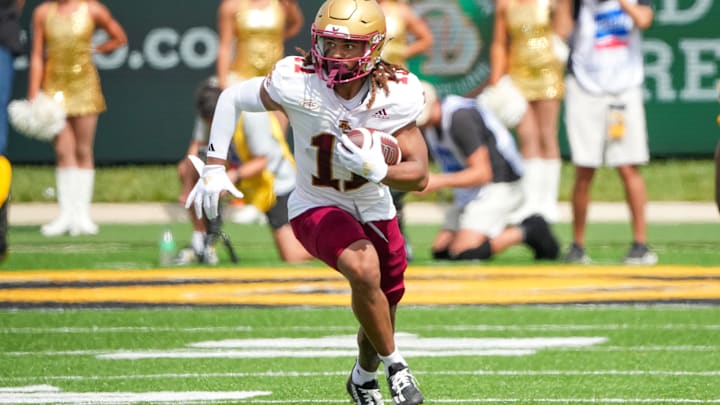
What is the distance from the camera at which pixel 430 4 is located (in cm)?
1480

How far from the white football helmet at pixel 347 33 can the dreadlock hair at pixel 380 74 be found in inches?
1.7

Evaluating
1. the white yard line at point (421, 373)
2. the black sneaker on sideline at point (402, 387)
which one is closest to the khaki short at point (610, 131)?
the white yard line at point (421, 373)

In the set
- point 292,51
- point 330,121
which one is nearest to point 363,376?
point 330,121

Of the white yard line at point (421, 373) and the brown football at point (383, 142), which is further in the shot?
the white yard line at point (421, 373)

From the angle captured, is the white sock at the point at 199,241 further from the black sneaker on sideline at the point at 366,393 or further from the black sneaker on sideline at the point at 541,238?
the black sneaker on sideline at the point at 366,393

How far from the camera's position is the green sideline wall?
47.7 ft

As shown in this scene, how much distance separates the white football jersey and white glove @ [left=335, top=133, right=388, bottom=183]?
264mm

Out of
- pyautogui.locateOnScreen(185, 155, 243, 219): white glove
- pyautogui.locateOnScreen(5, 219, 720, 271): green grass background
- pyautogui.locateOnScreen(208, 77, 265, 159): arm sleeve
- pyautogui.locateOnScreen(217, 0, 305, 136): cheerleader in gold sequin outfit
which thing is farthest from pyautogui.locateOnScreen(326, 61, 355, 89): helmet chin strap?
pyautogui.locateOnScreen(217, 0, 305, 136): cheerleader in gold sequin outfit

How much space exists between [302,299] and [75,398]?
2.92 m

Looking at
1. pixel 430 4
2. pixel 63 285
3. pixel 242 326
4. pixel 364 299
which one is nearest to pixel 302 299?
pixel 242 326

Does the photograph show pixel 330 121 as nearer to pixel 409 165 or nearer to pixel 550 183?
pixel 409 165

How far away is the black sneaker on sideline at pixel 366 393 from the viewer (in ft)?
18.3

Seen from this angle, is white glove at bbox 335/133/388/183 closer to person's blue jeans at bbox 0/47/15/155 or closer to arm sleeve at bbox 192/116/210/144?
arm sleeve at bbox 192/116/210/144

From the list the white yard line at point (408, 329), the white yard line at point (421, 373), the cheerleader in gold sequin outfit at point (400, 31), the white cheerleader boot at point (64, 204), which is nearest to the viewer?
the white yard line at point (421, 373)
